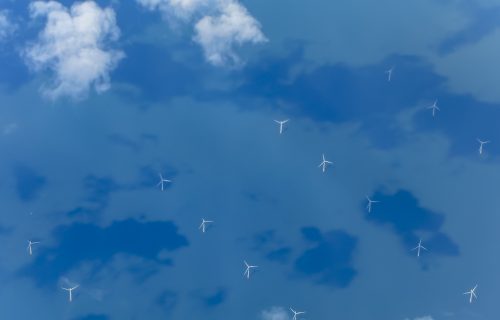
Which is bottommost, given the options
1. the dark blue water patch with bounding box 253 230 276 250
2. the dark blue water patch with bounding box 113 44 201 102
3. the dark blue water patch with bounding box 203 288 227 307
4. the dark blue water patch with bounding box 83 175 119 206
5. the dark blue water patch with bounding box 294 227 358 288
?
the dark blue water patch with bounding box 203 288 227 307

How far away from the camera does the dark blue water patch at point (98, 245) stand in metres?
120

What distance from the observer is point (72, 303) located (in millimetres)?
116125

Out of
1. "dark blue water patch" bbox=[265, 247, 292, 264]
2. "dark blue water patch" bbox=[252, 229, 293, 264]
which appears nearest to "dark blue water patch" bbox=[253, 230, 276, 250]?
"dark blue water patch" bbox=[252, 229, 293, 264]

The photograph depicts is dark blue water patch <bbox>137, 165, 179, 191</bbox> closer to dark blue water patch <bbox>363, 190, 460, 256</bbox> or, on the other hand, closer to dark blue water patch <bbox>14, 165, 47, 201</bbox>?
dark blue water patch <bbox>14, 165, 47, 201</bbox>

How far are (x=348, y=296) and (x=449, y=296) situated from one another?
47.9 feet

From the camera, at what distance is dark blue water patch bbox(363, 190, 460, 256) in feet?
393

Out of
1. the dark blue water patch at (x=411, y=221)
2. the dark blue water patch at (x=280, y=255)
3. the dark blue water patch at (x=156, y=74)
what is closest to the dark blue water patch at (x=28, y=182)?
the dark blue water patch at (x=156, y=74)

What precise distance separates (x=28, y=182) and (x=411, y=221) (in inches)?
2413

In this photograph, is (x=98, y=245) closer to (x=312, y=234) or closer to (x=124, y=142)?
(x=124, y=142)

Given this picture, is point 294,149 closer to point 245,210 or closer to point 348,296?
point 245,210

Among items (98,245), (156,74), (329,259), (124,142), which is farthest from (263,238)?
(156,74)

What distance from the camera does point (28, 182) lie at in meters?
129

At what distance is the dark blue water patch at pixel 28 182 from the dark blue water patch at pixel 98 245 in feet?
28.3

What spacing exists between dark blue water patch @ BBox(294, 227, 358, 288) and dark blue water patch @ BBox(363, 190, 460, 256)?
598cm
